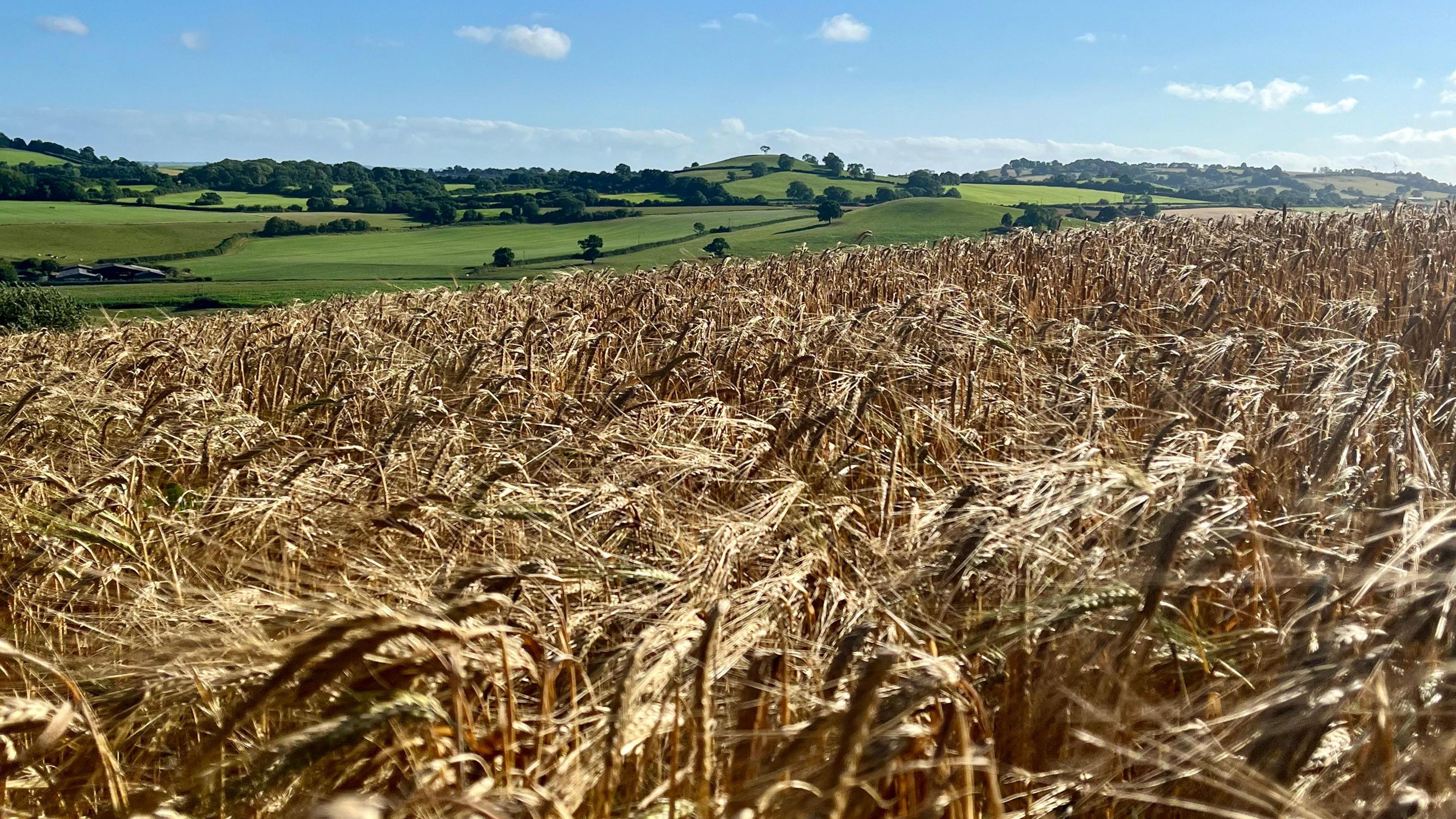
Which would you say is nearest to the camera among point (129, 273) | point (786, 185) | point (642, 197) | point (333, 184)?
point (129, 273)

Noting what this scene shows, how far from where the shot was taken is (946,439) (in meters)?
3.45

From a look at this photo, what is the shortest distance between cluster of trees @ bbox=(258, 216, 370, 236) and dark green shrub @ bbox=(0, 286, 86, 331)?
1978 inches

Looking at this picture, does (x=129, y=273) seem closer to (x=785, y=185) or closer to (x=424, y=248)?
(x=424, y=248)

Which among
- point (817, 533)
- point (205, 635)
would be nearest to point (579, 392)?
point (817, 533)

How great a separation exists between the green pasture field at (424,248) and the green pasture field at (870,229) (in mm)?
5376

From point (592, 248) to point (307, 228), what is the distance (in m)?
41.1

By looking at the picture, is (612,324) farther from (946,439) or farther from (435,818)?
(435,818)

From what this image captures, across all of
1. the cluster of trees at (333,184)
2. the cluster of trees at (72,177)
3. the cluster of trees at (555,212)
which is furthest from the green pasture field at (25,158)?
the cluster of trees at (555,212)

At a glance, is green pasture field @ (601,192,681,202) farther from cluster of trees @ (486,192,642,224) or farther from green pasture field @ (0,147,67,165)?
green pasture field @ (0,147,67,165)

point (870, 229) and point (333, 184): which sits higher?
point (333, 184)

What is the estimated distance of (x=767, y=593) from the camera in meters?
2.00

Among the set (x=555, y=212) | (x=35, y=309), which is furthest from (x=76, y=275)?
(x=35, y=309)

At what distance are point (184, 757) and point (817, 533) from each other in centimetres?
148

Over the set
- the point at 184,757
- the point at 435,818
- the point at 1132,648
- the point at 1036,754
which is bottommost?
the point at 184,757
